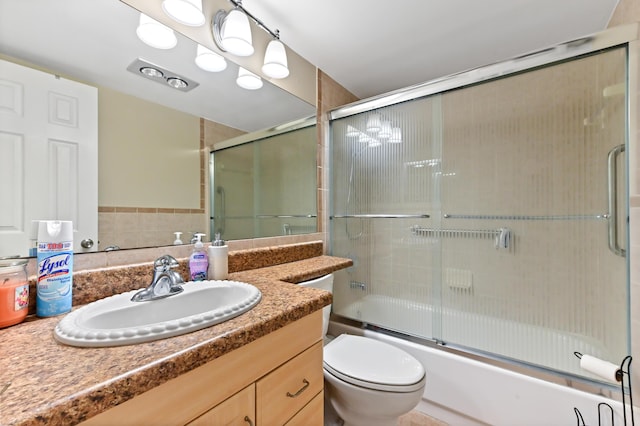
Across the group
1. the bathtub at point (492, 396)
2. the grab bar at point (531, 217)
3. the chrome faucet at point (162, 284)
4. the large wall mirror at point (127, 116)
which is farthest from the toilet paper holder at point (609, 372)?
the large wall mirror at point (127, 116)

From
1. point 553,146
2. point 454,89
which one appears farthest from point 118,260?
point 553,146

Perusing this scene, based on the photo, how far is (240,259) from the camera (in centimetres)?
130

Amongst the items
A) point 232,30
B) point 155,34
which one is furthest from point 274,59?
point 155,34

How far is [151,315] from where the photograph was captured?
2.68ft

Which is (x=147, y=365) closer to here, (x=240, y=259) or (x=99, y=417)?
(x=99, y=417)

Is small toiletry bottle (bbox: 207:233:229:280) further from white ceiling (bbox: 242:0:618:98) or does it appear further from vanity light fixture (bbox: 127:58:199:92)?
white ceiling (bbox: 242:0:618:98)

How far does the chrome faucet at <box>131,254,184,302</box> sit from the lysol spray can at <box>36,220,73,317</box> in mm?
171

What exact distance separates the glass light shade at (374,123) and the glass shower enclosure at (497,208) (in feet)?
0.05

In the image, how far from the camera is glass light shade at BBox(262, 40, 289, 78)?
4.92ft

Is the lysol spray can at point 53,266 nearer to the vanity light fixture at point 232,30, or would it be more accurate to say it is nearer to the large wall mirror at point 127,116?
the large wall mirror at point 127,116

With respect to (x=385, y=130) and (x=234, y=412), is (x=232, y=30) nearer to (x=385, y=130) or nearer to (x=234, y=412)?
(x=385, y=130)

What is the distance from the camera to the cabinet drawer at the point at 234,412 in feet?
1.86

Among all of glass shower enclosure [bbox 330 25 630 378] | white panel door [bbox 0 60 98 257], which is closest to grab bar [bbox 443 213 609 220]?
glass shower enclosure [bbox 330 25 630 378]

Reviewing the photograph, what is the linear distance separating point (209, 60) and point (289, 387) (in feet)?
4.52
